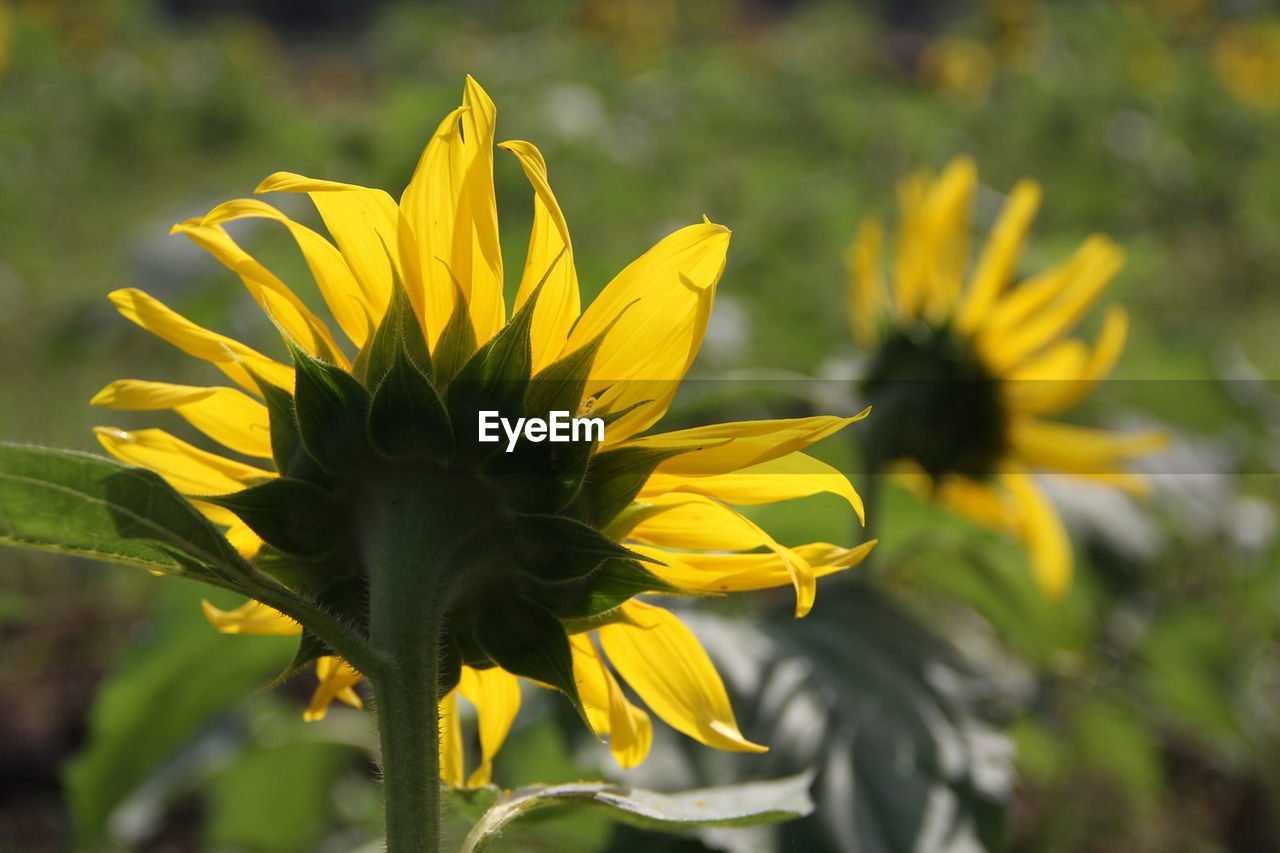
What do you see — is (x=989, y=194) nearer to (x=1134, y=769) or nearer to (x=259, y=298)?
(x=1134, y=769)

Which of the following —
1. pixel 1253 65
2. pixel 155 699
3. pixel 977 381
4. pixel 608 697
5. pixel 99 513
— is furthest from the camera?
pixel 1253 65

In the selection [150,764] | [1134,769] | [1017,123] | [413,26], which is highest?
[413,26]

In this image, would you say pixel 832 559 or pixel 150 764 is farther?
pixel 150 764

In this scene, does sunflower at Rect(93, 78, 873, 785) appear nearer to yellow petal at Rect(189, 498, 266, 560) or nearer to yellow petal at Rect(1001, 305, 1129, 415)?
yellow petal at Rect(189, 498, 266, 560)

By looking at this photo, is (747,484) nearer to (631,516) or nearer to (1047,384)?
(631,516)

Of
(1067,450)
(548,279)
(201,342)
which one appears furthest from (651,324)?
(1067,450)

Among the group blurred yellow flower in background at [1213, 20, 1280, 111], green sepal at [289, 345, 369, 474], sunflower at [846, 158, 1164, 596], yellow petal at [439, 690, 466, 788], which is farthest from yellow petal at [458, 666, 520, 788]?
blurred yellow flower in background at [1213, 20, 1280, 111]

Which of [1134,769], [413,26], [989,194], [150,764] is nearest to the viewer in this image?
[150,764]

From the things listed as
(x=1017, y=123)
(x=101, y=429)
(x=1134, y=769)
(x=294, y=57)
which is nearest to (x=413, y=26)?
(x=1017, y=123)
